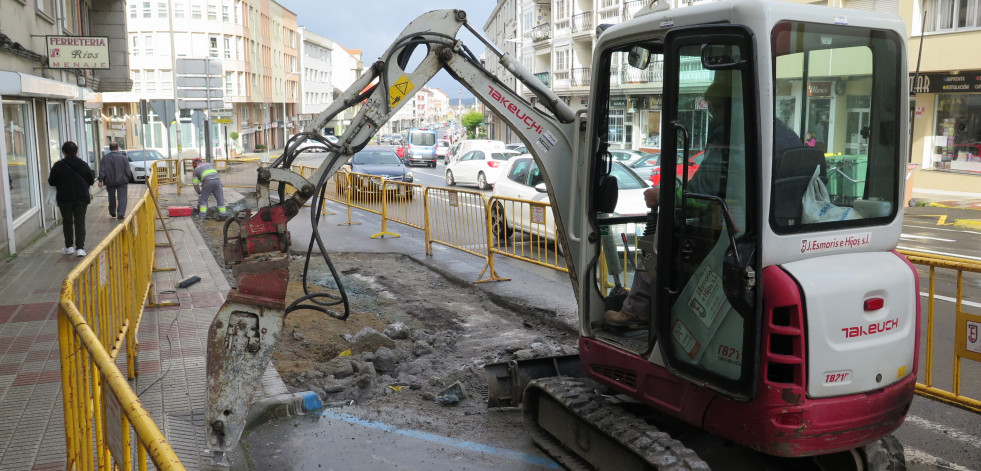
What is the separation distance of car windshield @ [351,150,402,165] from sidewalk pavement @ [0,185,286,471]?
15.0 m

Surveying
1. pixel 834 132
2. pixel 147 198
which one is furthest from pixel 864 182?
pixel 147 198

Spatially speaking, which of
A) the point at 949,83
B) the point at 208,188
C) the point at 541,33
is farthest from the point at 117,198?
the point at 541,33

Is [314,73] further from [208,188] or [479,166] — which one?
[208,188]

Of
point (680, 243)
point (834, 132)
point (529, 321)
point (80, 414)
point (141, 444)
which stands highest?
point (834, 132)

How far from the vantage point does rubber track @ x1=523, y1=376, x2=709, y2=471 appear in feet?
13.6

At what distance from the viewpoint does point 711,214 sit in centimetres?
417

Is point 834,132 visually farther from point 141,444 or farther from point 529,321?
point 529,321

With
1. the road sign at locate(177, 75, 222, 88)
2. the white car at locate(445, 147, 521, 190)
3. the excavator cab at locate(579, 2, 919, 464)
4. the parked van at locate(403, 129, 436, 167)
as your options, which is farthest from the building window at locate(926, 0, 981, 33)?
the parked van at locate(403, 129, 436, 167)

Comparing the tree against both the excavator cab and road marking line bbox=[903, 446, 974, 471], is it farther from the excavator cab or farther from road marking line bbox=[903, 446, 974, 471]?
the excavator cab

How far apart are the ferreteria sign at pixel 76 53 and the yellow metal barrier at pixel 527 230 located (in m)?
9.24

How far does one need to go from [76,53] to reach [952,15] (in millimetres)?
24722

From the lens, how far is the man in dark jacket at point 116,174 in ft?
59.2

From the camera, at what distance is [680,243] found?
4355 mm

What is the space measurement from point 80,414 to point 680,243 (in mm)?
3070
